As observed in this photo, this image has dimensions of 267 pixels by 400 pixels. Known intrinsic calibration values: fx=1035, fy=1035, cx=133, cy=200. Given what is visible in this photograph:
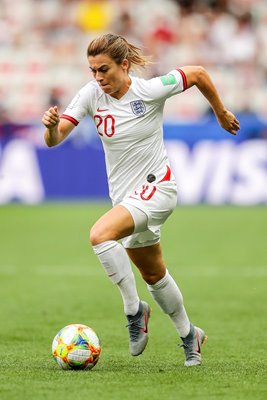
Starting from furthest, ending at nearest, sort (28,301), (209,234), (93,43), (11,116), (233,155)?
(11,116) < (233,155) < (209,234) < (28,301) < (93,43)

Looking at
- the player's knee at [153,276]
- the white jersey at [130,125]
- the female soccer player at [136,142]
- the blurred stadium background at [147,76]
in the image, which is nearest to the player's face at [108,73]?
the female soccer player at [136,142]

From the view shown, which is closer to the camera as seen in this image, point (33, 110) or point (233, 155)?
point (233, 155)

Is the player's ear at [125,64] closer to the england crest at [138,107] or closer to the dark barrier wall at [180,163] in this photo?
the england crest at [138,107]

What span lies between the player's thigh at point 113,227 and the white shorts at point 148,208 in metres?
0.05

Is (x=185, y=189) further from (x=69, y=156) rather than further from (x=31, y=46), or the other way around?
(x=31, y=46)

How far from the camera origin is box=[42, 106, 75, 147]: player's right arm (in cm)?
684

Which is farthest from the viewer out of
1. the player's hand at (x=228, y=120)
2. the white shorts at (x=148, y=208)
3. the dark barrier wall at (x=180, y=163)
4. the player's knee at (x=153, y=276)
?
the dark barrier wall at (x=180, y=163)

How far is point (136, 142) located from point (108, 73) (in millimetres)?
516

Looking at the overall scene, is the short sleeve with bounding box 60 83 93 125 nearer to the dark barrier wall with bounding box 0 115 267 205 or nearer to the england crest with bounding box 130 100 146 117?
the england crest with bounding box 130 100 146 117

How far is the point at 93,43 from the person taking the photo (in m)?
7.03

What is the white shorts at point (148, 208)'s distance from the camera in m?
6.95

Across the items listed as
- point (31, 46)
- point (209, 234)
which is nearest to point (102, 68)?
point (209, 234)

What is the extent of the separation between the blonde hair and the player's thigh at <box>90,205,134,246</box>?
1067 mm

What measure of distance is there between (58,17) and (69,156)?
535 cm
